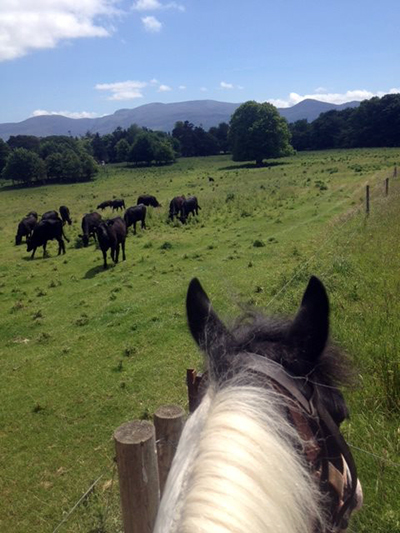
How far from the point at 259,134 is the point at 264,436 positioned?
199 ft

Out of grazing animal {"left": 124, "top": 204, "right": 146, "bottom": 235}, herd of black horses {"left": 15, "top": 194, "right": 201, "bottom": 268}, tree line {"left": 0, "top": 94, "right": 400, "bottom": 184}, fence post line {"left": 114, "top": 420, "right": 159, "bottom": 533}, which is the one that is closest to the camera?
fence post line {"left": 114, "top": 420, "right": 159, "bottom": 533}

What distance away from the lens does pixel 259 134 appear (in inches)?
2319

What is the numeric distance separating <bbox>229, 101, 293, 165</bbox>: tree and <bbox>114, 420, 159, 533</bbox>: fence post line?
59.7 m

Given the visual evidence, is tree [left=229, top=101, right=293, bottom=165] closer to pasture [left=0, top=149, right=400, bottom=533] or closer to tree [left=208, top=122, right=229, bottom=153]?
tree [left=208, top=122, right=229, bottom=153]

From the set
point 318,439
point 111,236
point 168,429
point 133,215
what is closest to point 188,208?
point 133,215

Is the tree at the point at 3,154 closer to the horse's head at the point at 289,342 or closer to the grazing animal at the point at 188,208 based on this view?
the grazing animal at the point at 188,208

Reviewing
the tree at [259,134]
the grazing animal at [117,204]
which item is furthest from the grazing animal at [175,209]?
the tree at [259,134]

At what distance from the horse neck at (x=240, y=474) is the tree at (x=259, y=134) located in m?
60.4

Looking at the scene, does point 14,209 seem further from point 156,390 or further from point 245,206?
point 156,390

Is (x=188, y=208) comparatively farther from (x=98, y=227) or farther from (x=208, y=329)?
(x=208, y=329)

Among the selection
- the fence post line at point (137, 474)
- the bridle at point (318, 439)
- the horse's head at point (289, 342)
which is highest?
the horse's head at point (289, 342)

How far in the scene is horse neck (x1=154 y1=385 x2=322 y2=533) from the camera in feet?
3.51

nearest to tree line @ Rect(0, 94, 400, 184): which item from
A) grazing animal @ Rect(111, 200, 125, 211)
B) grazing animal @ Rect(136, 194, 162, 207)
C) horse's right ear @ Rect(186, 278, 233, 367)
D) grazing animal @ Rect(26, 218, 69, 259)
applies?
grazing animal @ Rect(111, 200, 125, 211)

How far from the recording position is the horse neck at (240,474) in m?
1.07
